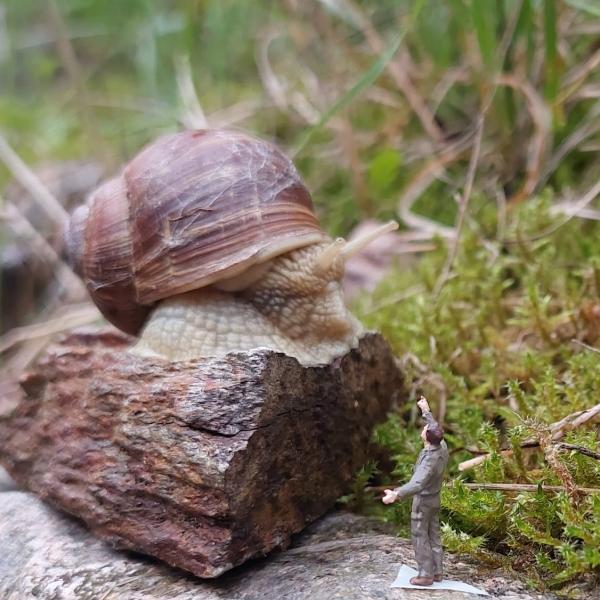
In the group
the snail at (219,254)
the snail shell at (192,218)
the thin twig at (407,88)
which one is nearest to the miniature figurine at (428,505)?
the snail at (219,254)

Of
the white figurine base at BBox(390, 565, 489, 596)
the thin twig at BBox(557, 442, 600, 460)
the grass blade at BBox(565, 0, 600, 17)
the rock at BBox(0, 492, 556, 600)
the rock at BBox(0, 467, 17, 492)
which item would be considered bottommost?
the white figurine base at BBox(390, 565, 489, 596)

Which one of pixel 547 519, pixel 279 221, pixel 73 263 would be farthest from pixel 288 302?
pixel 547 519

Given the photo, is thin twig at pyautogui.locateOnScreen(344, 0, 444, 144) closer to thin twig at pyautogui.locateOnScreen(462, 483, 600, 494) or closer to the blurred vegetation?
the blurred vegetation

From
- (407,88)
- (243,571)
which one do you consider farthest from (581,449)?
(407,88)

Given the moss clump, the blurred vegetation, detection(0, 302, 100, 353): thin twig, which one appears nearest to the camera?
the moss clump

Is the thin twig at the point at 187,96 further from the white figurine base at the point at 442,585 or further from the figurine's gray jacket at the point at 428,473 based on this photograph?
the white figurine base at the point at 442,585

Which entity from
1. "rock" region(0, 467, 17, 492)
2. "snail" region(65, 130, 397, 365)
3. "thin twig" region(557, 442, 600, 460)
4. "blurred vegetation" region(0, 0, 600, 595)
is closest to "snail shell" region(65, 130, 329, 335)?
"snail" region(65, 130, 397, 365)

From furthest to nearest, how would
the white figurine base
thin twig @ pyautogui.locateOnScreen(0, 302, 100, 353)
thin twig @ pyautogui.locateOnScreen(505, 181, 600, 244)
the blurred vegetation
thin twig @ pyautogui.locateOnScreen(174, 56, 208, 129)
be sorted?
thin twig @ pyautogui.locateOnScreen(174, 56, 208, 129) < thin twig @ pyautogui.locateOnScreen(0, 302, 100, 353) < thin twig @ pyautogui.locateOnScreen(505, 181, 600, 244) < the blurred vegetation < the white figurine base
